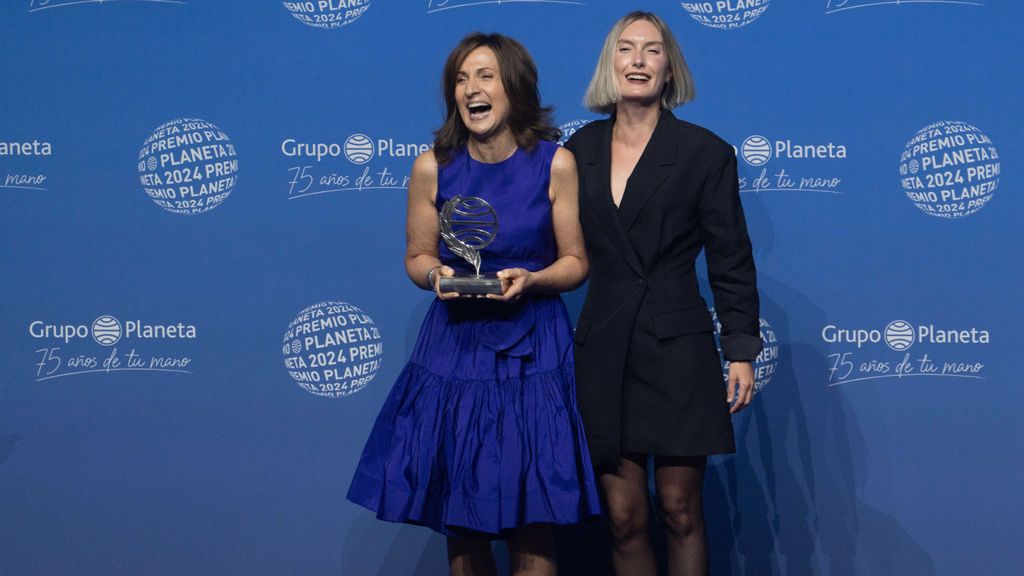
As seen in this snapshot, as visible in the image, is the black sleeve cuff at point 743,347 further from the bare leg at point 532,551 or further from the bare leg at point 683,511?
the bare leg at point 532,551

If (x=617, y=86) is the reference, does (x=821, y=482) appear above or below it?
below

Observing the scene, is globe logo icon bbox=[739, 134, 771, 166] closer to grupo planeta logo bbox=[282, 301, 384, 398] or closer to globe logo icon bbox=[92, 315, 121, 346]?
grupo planeta logo bbox=[282, 301, 384, 398]

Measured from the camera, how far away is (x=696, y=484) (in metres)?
2.84

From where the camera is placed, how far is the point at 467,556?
2756 millimetres

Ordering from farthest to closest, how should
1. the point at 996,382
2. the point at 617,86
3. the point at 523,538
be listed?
the point at 996,382
the point at 617,86
the point at 523,538

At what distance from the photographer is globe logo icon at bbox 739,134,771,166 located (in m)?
3.57

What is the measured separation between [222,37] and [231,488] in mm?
1438

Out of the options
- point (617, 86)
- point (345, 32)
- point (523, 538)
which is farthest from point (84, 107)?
point (523, 538)

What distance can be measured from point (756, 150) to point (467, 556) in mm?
1614

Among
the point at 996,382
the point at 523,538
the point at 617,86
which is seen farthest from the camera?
the point at 996,382

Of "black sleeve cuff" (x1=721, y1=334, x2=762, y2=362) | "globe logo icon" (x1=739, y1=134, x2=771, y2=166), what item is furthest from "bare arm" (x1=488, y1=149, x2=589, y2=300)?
"globe logo icon" (x1=739, y1=134, x2=771, y2=166)

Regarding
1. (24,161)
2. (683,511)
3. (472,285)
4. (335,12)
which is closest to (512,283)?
(472,285)

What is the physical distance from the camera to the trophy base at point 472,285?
2484 millimetres

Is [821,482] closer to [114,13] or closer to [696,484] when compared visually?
[696,484]
